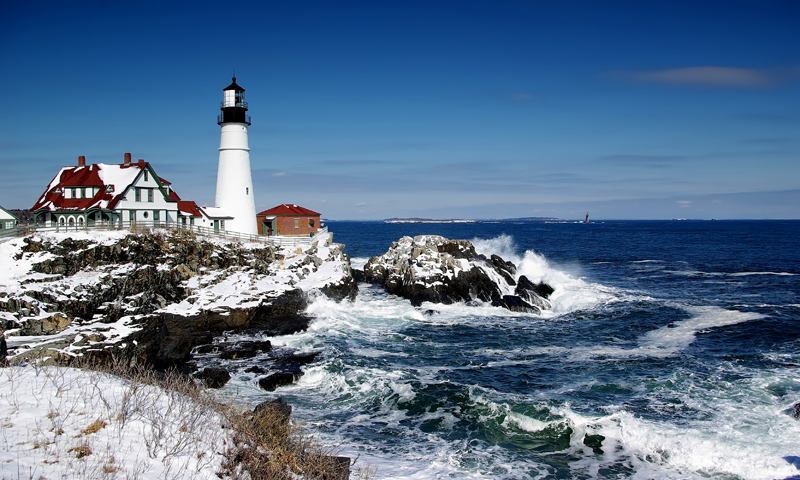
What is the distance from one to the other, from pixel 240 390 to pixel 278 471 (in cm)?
1080

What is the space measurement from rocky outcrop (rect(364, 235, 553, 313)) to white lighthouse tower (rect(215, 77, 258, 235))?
48.0 feet

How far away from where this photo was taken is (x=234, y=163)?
145ft

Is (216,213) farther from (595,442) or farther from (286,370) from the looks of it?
(595,442)

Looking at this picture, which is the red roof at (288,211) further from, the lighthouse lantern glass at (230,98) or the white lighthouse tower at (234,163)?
the lighthouse lantern glass at (230,98)

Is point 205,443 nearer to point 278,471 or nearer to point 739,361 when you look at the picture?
point 278,471

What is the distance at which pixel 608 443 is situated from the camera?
15516 mm

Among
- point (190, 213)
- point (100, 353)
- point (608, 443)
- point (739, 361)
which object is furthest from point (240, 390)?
point (190, 213)

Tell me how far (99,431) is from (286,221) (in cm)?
4233

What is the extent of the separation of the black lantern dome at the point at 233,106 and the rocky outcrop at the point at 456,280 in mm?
19144

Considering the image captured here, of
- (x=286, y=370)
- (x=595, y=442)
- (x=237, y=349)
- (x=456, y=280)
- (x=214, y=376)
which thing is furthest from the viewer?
(x=456, y=280)

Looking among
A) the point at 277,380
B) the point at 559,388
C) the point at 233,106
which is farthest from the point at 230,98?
the point at 559,388

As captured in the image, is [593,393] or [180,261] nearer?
[593,393]

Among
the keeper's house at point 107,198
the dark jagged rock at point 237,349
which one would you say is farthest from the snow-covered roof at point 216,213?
the dark jagged rock at point 237,349

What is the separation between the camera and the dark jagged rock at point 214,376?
19781 millimetres
